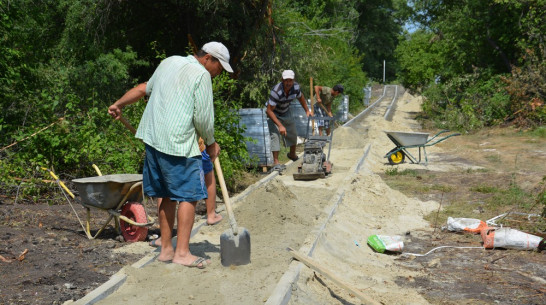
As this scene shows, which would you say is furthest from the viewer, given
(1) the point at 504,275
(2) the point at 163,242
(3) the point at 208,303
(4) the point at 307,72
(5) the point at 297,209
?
(4) the point at 307,72

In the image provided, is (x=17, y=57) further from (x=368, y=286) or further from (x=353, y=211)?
(x=368, y=286)

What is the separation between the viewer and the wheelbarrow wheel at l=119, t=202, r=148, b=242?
605 cm

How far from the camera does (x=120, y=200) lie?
6.02m

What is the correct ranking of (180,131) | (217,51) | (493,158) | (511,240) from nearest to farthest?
1. (180,131)
2. (217,51)
3. (511,240)
4. (493,158)

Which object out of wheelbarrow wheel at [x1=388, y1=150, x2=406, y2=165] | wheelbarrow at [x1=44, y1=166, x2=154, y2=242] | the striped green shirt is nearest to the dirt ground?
wheelbarrow at [x1=44, y1=166, x2=154, y2=242]

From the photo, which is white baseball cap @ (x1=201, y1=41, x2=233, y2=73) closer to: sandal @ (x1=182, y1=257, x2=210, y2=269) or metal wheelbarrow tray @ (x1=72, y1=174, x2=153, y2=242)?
metal wheelbarrow tray @ (x1=72, y1=174, x2=153, y2=242)

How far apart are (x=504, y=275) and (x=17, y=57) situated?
7257mm

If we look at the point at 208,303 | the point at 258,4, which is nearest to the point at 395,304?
the point at 208,303

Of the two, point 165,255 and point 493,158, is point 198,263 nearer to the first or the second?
point 165,255

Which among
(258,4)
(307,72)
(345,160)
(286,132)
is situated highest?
(258,4)

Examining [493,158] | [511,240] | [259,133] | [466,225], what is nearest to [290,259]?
[511,240]

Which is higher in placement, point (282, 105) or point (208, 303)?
point (282, 105)

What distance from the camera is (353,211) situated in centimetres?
870

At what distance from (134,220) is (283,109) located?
18.6 ft
